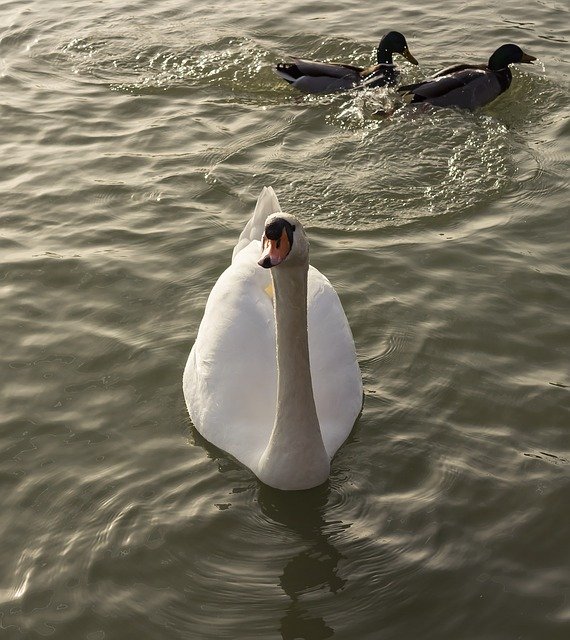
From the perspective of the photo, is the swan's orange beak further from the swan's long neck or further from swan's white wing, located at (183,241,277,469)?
swan's white wing, located at (183,241,277,469)

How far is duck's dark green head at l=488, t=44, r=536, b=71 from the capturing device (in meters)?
10.8

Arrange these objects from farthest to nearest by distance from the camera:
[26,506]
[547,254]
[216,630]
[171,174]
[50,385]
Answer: [171,174] < [547,254] < [50,385] < [26,506] < [216,630]

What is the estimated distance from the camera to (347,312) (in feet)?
24.6

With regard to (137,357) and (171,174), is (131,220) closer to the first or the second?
(171,174)

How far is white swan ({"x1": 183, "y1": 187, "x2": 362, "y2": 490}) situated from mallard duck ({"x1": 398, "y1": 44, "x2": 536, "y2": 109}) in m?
4.16

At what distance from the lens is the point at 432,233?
27.6 ft

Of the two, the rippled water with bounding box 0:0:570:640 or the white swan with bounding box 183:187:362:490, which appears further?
the white swan with bounding box 183:187:362:490

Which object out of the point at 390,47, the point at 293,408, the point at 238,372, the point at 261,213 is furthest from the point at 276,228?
the point at 390,47

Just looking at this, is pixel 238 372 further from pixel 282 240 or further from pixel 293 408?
pixel 282 240

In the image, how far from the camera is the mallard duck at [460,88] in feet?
34.1

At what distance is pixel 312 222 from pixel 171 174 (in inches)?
64.9

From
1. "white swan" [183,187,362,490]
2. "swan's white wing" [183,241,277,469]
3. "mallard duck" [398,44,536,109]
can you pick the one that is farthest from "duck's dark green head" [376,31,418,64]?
"swan's white wing" [183,241,277,469]

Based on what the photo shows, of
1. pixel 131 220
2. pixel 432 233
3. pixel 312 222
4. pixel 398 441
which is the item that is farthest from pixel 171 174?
pixel 398 441

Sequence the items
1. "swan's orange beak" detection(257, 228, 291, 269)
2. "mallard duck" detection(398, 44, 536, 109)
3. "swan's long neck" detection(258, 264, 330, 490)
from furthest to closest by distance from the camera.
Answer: "mallard duck" detection(398, 44, 536, 109), "swan's long neck" detection(258, 264, 330, 490), "swan's orange beak" detection(257, 228, 291, 269)
